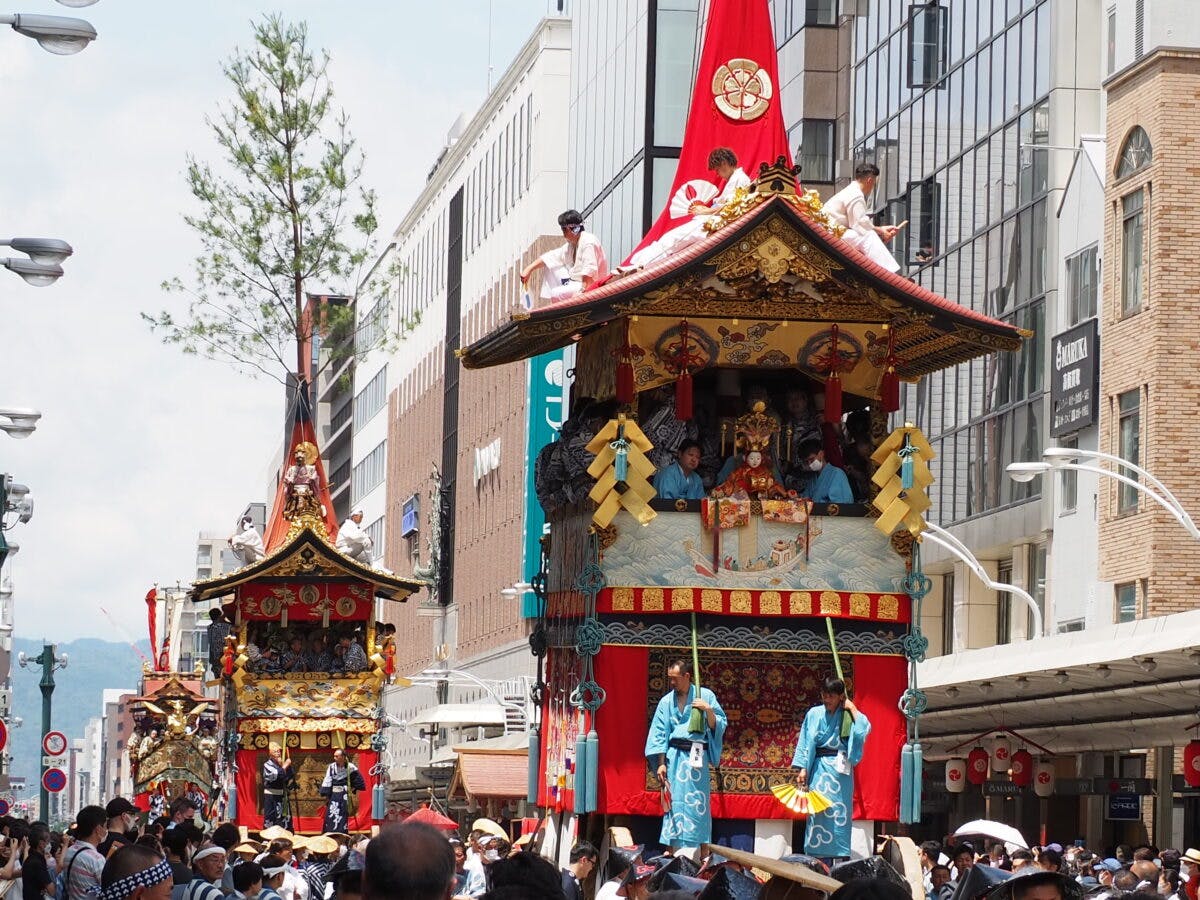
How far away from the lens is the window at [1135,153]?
4519cm

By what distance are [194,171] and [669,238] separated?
1862cm

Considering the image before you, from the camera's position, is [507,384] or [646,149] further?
[507,384]

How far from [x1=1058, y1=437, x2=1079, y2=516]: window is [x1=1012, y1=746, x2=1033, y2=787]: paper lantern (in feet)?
31.3

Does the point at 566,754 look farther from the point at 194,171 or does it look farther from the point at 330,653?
the point at 194,171

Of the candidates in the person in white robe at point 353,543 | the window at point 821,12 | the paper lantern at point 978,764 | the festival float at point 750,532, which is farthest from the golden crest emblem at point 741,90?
the window at point 821,12

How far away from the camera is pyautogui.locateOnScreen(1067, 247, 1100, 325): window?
47.6 m

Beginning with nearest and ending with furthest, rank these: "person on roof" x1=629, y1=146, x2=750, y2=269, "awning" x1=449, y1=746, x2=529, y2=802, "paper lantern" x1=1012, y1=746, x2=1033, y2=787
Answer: "person on roof" x1=629, y1=146, x2=750, y2=269
"awning" x1=449, y1=746, x2=529, y2=802
"paper lantern" x1=1012, y1=746, x2=1033, y2=787

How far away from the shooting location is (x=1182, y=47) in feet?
147

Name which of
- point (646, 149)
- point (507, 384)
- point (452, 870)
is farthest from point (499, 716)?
point (452, 870)

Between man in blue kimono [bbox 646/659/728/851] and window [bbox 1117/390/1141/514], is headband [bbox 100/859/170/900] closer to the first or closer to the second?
man in blue kimono [bbox 646/659/728/851]

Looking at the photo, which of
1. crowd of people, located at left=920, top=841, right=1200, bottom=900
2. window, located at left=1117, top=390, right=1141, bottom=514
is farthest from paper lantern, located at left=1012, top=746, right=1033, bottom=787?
crowd of people, located at left=920, top=841, right=1200, bottom=900

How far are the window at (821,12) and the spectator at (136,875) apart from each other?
173 feet

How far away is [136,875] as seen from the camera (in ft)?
34.9

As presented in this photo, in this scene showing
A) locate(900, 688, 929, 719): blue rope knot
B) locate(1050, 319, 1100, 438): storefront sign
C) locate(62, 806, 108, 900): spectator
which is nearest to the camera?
locate(62, 806, 108, 900): spectator
